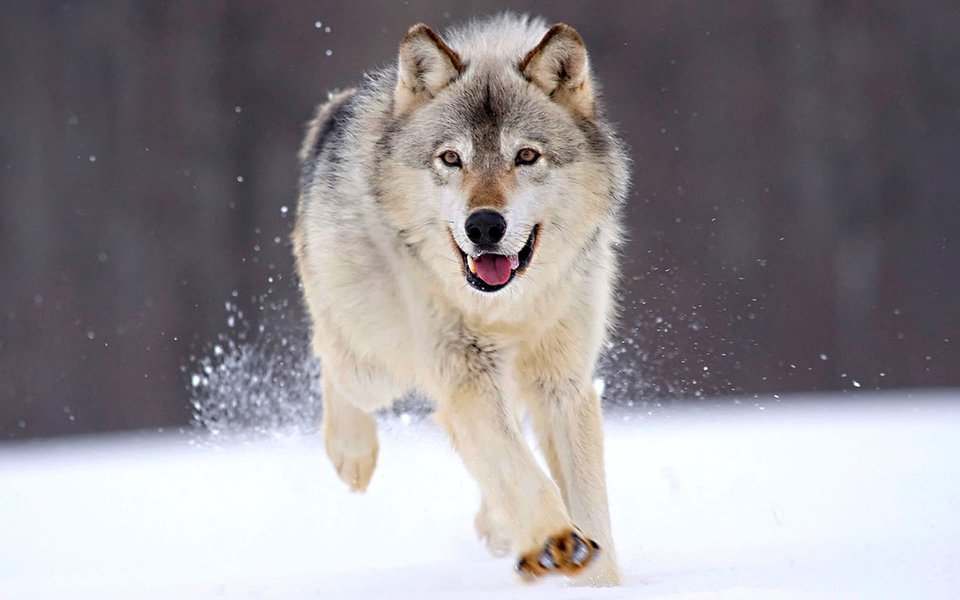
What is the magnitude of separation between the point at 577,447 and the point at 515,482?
43cm

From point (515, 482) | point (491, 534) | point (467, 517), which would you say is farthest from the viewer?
point (467, 517)

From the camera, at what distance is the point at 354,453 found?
18.1 feet

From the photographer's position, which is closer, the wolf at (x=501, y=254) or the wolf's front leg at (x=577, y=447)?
the wolf at (x=501, y=254)

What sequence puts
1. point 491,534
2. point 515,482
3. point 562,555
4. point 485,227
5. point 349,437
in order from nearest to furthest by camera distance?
point 562,555
point 485,227
point 515,482
point 491,534
point 349,437

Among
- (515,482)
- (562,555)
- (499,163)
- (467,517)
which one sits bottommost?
(467,517)

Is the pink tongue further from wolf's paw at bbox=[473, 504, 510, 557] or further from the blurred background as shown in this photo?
the blurred background

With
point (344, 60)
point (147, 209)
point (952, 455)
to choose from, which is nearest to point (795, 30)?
point (344, 60)

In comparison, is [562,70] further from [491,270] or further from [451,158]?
[491,270]

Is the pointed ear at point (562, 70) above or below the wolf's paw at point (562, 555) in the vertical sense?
above

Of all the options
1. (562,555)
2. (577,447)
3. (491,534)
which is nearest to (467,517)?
(491,534)

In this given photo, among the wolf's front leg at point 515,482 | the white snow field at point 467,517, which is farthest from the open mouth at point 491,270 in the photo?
the white snow field at point 467,517

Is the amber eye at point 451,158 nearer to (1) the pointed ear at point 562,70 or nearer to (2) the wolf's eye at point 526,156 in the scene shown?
(2) the wolf's eye at point 526,156

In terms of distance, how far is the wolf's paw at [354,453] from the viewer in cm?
549

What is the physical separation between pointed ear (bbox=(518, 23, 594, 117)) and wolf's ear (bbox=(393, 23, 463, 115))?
0.24m
